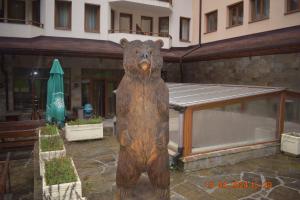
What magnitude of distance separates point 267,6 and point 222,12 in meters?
3.09

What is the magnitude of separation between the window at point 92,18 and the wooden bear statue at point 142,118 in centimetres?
1315

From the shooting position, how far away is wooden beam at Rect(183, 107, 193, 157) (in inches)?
278

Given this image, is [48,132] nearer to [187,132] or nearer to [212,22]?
[187,132]

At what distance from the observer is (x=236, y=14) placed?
14.8m

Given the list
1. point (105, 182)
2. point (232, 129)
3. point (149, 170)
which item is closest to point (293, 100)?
point (232, 129)

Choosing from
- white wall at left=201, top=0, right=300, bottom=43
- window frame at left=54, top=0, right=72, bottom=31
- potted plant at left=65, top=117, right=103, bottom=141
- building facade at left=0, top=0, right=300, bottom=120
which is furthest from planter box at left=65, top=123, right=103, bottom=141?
white wall at left=201, top=0, right=300, bottom=43

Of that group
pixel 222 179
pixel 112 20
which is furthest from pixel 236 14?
pixel 222 179

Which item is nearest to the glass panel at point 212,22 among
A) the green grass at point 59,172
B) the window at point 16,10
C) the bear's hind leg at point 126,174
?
the window at point 16,10

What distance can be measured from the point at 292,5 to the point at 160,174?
11513 millimetres

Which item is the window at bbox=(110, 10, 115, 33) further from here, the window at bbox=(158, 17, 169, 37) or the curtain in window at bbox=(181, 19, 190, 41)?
the curtain in window at bbox=(181, 19, 190, 41)

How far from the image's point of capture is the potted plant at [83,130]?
10023mm

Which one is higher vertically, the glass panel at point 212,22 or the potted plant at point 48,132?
the glass panel at point 212,22

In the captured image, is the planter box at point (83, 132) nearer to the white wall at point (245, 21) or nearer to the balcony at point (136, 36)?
the balcony at point (136, 36)

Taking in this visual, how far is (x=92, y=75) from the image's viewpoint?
14.8m
